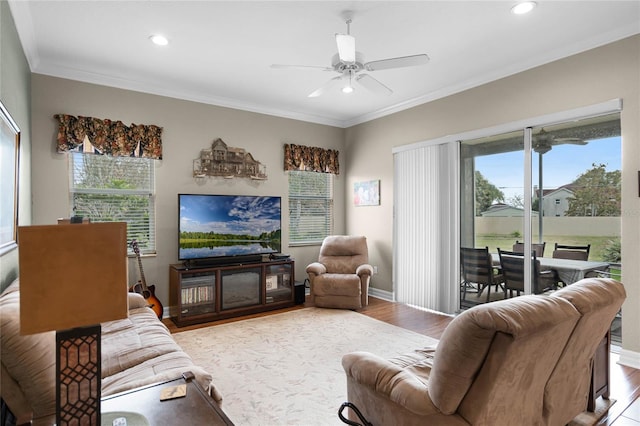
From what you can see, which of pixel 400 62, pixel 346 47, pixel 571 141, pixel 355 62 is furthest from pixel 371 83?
pixel 571 141

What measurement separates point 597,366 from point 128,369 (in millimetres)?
2926

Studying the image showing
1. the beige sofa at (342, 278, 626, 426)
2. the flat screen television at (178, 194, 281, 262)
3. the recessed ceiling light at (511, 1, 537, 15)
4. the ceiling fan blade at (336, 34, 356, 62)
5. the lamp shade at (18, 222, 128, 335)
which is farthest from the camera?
the flat screen television at (178, 194, 281, 262)

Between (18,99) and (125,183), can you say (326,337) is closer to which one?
(125,183)

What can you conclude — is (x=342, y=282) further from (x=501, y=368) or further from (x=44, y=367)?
(x=44, y=367)

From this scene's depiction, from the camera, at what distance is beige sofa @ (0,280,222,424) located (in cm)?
140

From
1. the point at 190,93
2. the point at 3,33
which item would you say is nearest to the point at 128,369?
the point at 3,33

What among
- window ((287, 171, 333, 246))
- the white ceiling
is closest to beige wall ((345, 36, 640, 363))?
the white ceiling

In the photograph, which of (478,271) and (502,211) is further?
(478,271)

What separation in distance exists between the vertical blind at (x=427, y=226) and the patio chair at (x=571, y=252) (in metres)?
1.15

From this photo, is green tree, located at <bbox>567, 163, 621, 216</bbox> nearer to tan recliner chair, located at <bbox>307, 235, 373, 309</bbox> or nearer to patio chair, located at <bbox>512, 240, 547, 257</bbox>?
patio chair, located at <bbox>512, 240, 547, 257</bbox>

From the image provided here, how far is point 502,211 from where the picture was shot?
405 centimetres

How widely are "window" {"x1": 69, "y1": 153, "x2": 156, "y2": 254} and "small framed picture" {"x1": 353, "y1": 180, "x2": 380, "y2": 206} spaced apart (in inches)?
125

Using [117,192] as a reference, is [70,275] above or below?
below

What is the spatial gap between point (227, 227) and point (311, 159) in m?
1.88
